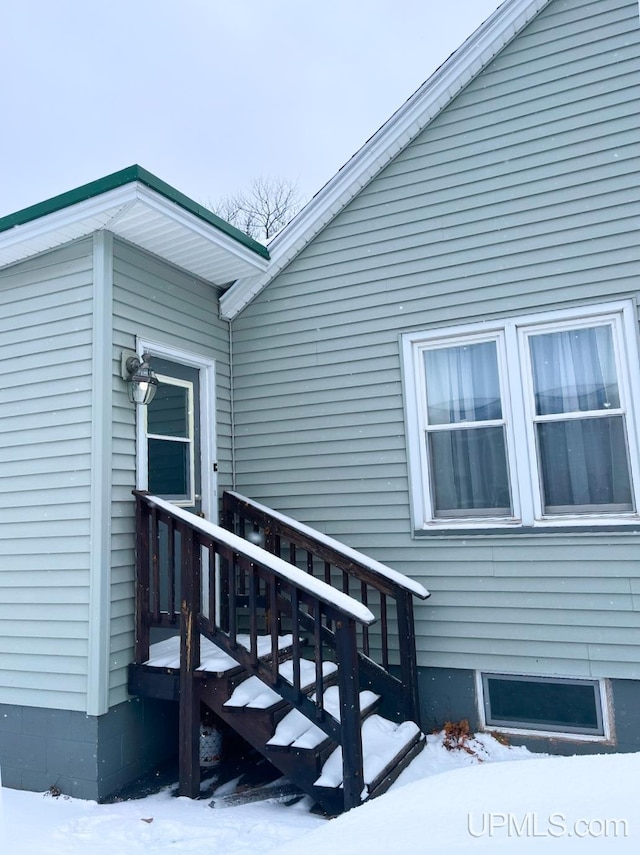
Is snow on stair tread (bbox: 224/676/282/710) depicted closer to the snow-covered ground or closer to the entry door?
the snow-covered ground

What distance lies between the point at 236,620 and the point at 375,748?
109cm

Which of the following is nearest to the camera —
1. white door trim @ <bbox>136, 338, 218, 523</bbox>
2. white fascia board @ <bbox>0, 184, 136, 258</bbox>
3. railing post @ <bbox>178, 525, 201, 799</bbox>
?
railing post @ <bbox>178, 525, 201, 799</bbox>

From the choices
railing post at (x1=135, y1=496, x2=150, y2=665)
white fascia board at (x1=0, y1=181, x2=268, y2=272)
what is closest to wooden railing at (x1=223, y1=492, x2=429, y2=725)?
railing post at (x1=135, y1=496, x2=150, y2=665)

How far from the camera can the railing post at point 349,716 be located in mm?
3221

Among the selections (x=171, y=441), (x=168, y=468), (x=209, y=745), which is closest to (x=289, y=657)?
(x=209, y=745)

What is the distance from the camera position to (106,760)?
3.87 m

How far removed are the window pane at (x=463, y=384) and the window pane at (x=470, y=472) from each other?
119 millimetres

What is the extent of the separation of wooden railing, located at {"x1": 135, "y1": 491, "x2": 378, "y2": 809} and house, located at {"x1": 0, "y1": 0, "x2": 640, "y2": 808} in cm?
21

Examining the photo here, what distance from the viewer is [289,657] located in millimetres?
4230

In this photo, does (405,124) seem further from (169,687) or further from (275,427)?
(169,687)

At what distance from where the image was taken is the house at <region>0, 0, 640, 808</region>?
4.07 meters

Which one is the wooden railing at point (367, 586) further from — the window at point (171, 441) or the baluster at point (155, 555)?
the baluster at point (155, 555)

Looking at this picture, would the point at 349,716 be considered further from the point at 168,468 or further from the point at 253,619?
the point at 168,468

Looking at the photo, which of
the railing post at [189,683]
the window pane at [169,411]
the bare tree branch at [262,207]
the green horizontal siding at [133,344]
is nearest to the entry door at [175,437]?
the window pane at [169,411]
